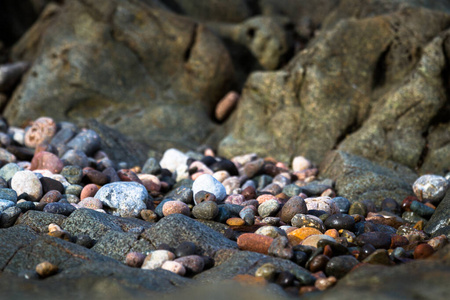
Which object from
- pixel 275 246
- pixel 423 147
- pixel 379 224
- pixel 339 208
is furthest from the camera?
pixel 423 147

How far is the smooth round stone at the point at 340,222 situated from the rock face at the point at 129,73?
4.65 metres

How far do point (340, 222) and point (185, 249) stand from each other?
1810 mm

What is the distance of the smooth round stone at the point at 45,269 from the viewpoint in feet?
11.2

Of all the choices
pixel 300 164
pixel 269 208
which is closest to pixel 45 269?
pixel 269 208

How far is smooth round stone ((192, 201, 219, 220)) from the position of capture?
5012mm

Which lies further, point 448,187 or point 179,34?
point 179,34

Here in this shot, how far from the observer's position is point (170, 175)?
7145 mm

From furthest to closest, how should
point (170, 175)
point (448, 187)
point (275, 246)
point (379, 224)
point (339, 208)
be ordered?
point (170, 175), point (448, 187), point (339, 208), point (379, 224), point (275, 246)

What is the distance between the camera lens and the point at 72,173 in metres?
6.09

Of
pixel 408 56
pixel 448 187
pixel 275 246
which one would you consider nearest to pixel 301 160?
pixel 448 187

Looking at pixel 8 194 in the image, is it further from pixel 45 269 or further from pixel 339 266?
pixel 339 266

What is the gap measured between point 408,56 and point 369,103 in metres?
1.15

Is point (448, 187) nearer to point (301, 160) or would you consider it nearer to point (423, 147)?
point (423, 147)

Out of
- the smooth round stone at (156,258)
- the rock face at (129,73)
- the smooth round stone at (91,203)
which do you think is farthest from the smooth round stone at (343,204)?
the rock face at (129,73)
